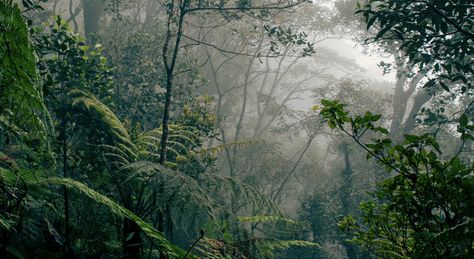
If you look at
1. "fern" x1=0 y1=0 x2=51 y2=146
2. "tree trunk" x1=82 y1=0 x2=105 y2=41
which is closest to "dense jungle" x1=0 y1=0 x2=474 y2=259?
"fern" x1=0 y1=0 x2=51 y2=146

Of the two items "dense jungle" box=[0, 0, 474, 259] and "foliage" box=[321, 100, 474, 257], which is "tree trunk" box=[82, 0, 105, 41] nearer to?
"dense jungle" box=[0, 0, 474, 259]

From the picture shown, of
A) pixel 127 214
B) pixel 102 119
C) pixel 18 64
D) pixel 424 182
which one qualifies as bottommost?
pixel 127 214

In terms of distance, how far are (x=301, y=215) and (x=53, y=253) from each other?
15.1 metres

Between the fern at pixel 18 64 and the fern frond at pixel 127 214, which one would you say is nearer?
the fern at pixel 18 64

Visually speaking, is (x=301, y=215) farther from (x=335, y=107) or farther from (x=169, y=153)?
(x=335, y=107)

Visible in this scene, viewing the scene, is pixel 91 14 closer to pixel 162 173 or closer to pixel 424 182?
pixel 162 173

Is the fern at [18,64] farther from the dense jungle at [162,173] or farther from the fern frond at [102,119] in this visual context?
the fern frond at [102,119]

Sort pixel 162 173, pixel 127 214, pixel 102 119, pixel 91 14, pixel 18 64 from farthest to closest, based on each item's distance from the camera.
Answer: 1. pixel 91 14
2. pixel 102 119
3. pixel 162 173
4. pixel 127 214
5. pixel 18 64

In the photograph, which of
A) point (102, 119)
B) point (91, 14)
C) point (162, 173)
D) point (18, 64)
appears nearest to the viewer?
point (18, 64)

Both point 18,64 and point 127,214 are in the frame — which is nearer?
point 18,64

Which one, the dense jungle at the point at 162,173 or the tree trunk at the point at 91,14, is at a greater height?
the tree trunk at the point at 91,14

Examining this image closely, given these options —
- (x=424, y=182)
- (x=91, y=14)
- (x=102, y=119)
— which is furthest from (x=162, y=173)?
(x=91, y=14)

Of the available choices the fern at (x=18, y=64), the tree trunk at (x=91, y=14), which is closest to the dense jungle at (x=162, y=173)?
the fern at (x=18, y=64)

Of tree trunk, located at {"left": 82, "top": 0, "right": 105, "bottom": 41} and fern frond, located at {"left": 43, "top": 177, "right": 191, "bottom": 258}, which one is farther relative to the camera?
tree trunk, located at {"left": 82, "top": 0, "right": 105, "bottom": 41}
